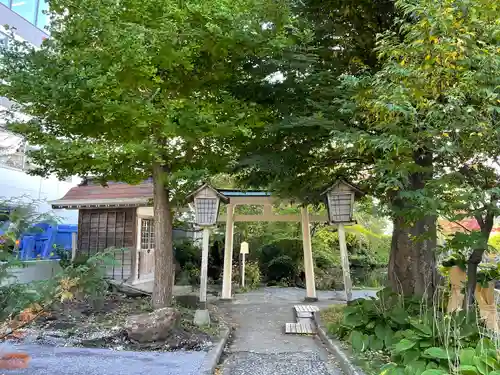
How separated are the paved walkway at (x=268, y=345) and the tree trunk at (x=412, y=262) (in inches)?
78.1

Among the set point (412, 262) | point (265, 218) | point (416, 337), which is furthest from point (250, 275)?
point (416, 337)

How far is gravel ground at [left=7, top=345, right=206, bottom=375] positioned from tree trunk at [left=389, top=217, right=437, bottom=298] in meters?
3.82

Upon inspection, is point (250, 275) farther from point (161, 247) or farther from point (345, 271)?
point (345, 271)

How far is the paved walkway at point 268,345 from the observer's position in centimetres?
560

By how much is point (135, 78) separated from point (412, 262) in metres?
6.06

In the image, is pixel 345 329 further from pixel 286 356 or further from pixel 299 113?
pixel 299 113

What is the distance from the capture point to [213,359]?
5.62 meters

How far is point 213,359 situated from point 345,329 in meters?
2.36

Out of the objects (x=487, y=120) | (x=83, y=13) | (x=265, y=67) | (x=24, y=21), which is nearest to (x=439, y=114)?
(x=487, y=120)

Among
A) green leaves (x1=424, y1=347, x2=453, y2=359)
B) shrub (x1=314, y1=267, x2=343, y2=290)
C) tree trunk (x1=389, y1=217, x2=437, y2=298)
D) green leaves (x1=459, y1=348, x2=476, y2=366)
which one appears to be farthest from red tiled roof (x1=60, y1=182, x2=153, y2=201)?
green leaves (x1=459, y1=348, x2=476, y2=366)

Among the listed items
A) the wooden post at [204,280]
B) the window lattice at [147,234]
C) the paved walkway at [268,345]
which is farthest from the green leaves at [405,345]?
the window lattice at [147,234]

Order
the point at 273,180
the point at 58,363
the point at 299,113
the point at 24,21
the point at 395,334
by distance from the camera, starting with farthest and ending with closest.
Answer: the point at 24,21 < the point at 273,180 < the point at 299,113 < the point at 395,334 < the point at 58,363

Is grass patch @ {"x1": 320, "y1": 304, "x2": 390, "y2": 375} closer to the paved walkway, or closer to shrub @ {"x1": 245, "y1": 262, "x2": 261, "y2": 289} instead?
the paved walkway

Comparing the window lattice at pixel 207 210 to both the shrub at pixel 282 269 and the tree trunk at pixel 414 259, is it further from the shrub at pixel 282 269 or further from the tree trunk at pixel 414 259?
the shrub at pixel 282 269
